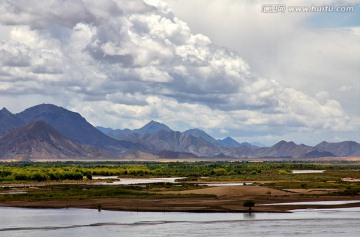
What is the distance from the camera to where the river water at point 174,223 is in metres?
76.0

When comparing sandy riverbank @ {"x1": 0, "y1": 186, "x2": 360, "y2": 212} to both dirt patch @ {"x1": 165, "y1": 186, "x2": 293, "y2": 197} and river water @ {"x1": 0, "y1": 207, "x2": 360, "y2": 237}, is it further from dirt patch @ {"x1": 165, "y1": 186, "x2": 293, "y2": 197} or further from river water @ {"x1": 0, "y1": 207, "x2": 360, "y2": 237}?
river water @ {"x1": 0, "y1": 207, "x2": 360, "y2": 237}

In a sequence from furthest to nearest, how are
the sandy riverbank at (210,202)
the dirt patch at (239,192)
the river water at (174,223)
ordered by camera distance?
1. the dirt patch at (239,192)
2. the sandy riverbank at (210,202)
3. the river water at (174,223)

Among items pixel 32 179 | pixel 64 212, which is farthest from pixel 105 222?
pixel 32 179

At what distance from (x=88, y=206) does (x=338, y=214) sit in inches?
1468

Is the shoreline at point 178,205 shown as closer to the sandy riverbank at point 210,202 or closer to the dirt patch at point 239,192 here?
the sandy riverbank at point 210,202

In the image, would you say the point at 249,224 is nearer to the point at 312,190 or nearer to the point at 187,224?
the point at 187,224

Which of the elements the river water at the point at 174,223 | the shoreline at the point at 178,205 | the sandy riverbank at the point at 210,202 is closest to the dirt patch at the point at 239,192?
the sandy riverbank at the point at 210,202

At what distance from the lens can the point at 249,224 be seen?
8325cm

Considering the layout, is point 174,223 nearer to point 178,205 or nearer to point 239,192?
point 178,205

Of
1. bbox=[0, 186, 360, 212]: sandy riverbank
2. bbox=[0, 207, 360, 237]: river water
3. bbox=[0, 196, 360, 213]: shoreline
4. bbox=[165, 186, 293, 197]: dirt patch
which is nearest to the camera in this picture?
bbox=[0, 207, 360, 237]: river water

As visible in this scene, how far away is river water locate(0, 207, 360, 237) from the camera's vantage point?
7600cm

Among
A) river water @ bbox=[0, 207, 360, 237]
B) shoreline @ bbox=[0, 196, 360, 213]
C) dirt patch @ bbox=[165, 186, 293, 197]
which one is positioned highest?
dirt patch @ bbox=[165, 186, 293, 197]

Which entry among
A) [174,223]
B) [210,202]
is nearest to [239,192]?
[210,202]

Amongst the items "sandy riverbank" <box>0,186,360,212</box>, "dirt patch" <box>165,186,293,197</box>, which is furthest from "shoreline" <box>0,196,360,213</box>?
"dirt patch" <box>165,186,293,197</box>
